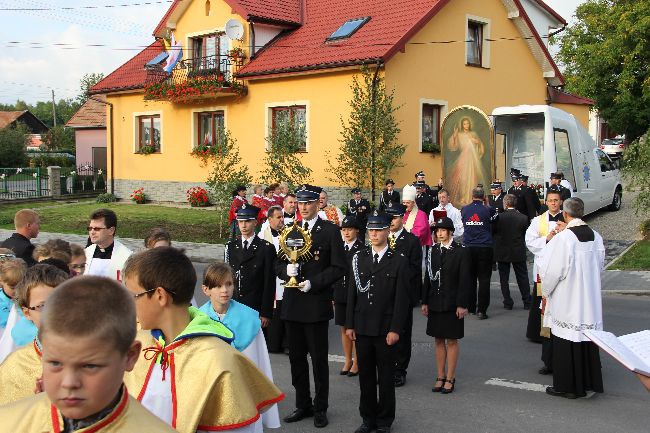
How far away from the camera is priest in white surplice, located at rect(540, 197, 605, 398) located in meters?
7.25

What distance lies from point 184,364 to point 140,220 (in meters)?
21.3

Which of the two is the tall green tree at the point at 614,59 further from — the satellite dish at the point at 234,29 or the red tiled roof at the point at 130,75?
the red tiled roof at the point at 130,75

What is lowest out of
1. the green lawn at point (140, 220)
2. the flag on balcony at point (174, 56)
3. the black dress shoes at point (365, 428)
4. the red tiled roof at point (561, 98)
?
the black dress shoes at point (365, 428)

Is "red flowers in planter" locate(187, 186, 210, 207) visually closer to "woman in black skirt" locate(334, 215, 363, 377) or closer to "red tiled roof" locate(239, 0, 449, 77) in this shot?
"red tiled roof" locate(239, 0, 449, 77)

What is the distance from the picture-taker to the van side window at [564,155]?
62.4ft

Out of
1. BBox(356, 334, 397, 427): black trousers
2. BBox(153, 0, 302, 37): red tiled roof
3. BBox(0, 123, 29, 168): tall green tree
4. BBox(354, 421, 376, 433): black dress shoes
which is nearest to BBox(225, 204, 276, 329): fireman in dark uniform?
BBox(356, 334, 397, 427): black trousers

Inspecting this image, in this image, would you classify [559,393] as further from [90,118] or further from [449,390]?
[90,118]

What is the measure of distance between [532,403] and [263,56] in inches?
809

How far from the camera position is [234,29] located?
25.8m

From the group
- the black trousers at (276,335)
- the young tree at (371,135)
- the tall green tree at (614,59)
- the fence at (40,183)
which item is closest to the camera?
the black trousers at (276,335)

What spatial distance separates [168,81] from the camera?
89.4ft

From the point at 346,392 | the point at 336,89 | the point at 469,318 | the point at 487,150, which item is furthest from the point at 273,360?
the point at 336,89

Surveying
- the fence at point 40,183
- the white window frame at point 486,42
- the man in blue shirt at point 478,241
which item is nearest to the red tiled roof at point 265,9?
the white window frame at point 486,42

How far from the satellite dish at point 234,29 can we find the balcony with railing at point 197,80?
0.66m
